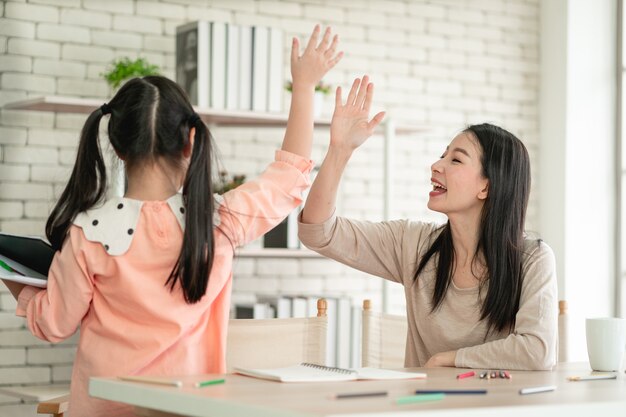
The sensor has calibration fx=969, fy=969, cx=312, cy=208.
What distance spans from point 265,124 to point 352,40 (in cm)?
63

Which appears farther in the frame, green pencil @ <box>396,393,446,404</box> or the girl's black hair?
the girl's black hair

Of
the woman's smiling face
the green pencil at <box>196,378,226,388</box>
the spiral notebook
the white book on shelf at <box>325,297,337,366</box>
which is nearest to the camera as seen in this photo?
the green pencil at <box>196,378,226,388</box>

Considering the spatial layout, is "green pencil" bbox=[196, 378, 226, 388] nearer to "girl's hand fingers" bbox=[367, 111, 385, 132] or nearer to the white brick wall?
"girl's hand fingers" bbox=[367, 111, 385, 132]

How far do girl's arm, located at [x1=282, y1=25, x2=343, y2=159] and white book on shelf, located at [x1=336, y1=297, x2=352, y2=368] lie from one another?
1.93m

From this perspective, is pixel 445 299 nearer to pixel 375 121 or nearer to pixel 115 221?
pixel 375 121

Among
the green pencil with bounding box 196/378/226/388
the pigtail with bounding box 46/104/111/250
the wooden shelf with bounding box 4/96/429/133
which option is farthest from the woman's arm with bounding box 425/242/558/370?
the wooden shelf with bounding box 4/96/429/133

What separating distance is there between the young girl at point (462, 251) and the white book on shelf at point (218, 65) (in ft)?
4.22

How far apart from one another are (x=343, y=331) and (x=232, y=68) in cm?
112

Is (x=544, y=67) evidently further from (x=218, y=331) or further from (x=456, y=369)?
(x=218, y=331)

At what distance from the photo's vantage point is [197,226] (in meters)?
1.70

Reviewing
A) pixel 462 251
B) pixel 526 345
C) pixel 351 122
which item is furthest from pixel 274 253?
pixel 526 345

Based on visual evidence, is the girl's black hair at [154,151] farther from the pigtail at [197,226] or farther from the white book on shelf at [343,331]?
the white book on shelf at [343,331]

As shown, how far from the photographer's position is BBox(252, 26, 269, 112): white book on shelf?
362 cm

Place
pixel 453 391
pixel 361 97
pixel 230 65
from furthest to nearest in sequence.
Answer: pixel 230 65 < pixel 361 97 < pixel 453 391
